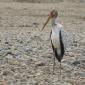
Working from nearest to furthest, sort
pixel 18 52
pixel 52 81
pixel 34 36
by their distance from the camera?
pixel 52 81 < pixel 18 52 < pixel 34 36

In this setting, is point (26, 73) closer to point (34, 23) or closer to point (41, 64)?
point (41, 64)

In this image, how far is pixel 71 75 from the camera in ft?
34.0

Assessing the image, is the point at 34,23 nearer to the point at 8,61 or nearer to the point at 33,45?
the point at 33,45

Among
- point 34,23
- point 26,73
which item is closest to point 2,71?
point 26,73

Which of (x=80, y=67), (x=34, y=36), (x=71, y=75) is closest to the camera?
(x=71, y=75)

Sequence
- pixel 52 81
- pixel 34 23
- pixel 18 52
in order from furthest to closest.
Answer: pixel 34 23 < pixel 18 52 < pixel 52 81

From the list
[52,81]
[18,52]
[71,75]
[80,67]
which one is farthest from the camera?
[18,52]

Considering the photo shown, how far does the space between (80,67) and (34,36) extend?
7.81m

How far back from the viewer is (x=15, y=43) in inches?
620

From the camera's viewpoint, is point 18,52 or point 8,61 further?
point 18,52

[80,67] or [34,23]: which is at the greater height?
[80,67]

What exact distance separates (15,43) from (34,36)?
126 inches

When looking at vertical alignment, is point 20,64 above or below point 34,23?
above

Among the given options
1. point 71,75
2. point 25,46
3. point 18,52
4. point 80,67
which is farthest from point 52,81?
point 25,46
